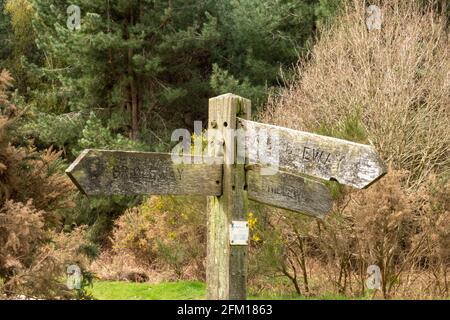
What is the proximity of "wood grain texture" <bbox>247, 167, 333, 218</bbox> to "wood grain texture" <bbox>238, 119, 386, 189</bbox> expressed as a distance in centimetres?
19

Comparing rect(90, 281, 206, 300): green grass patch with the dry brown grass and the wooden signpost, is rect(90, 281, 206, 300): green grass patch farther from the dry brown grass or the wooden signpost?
Result: the wooden signpost

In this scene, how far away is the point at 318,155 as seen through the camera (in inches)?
144

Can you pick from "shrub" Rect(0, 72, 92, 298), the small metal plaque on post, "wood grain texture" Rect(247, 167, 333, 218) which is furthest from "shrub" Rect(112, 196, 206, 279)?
the small metal plaque on post

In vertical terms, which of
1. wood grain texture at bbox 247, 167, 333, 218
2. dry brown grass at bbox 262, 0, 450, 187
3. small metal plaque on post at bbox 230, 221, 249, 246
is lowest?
small metal plaque on post at bbox 230, 221, 249, 246

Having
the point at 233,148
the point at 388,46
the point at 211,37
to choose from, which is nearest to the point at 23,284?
the point at 233,148

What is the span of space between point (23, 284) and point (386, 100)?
959 cm

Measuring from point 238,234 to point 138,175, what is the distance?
634 mm

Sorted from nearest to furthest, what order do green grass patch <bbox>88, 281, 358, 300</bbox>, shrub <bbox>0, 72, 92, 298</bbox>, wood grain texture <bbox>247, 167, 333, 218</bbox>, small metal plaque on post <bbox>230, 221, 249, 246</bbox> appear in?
small metal plaque on post <bbox>230, 221, 249, 246</bbox>
wood grain texture <bbox>247, 167, 333, 218</bbox>
shrub <bbox>0, 72, 92, 298</bbox>
green grass patch <bbox>88, 281, 358, 300</bbox>

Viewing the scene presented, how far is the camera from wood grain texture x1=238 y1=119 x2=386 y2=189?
3525mm

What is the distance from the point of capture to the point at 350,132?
12.0 m

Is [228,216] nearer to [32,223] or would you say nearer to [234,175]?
[234,175]

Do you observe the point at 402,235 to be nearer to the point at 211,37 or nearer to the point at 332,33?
the point at 332,33

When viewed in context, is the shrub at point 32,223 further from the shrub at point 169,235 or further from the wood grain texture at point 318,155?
the shrub at point 169,235

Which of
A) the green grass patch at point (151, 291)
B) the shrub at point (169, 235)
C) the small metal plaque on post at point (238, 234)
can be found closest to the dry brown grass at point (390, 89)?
the shrub at point (169, 235)
